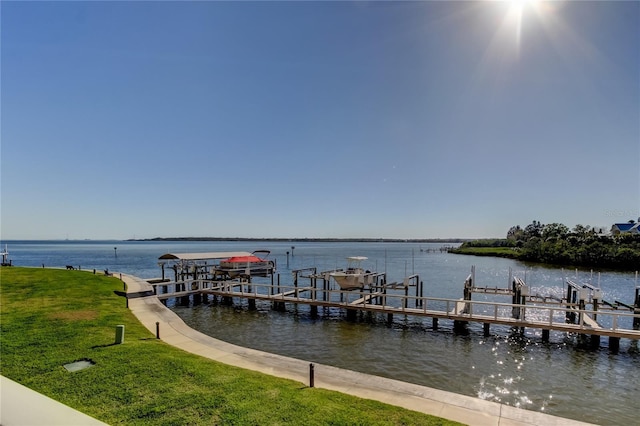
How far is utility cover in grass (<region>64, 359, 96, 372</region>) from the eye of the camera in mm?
10383

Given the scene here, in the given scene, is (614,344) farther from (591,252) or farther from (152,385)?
(591,252)

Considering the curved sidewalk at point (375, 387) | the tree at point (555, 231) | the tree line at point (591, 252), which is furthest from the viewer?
the tree at point (555, 231)

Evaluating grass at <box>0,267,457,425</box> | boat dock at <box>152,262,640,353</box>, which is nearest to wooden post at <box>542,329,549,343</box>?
boat dock at <box>152,262,640,353</box>

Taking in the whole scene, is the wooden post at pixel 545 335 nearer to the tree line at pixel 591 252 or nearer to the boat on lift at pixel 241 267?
the boat on lift at pixel 241 267

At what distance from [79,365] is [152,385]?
3.17 m

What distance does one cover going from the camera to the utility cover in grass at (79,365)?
409 inches

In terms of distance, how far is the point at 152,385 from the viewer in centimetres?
930

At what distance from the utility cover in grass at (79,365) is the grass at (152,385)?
175 millimetres

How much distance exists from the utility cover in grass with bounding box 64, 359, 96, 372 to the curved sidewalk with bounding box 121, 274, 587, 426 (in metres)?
3.24

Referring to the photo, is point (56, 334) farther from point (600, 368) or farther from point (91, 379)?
point (600, 368)

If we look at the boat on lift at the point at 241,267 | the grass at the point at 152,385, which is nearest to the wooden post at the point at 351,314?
the grass at the point at 152,385

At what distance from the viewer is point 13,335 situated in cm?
1348

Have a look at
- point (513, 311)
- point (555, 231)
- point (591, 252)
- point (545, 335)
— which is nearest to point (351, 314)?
point (545, 335)

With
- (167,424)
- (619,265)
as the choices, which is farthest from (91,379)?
(619,265)
